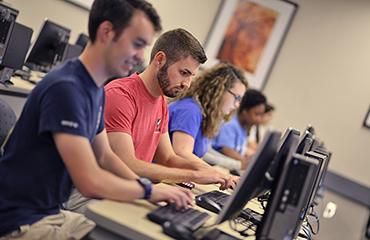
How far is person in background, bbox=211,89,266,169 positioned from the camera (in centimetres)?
339

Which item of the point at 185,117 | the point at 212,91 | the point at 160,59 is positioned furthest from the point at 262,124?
the point at 160,59

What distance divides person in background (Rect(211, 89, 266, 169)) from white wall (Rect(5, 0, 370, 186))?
1.06 m

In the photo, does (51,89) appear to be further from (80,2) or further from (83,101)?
(80,2)

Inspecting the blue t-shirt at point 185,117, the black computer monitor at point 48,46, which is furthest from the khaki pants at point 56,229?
the black computer monitor at point 48,46

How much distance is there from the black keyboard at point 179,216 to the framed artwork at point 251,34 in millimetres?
3697

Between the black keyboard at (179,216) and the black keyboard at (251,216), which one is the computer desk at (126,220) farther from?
the black keyboard at (251,216)

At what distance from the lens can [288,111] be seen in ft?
15.0

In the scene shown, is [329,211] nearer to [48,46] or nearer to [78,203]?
[78,203]

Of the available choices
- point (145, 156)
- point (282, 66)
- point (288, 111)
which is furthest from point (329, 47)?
point (145, 156)

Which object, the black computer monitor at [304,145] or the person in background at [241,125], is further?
the person in background at [241,125]

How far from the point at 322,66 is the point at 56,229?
421cm

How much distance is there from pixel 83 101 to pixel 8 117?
1.97 feet

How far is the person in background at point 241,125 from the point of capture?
3.39 m

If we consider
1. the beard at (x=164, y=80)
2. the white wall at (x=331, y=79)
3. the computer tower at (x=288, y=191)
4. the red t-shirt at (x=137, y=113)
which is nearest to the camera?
the computer tower at (x=288, y=191)
